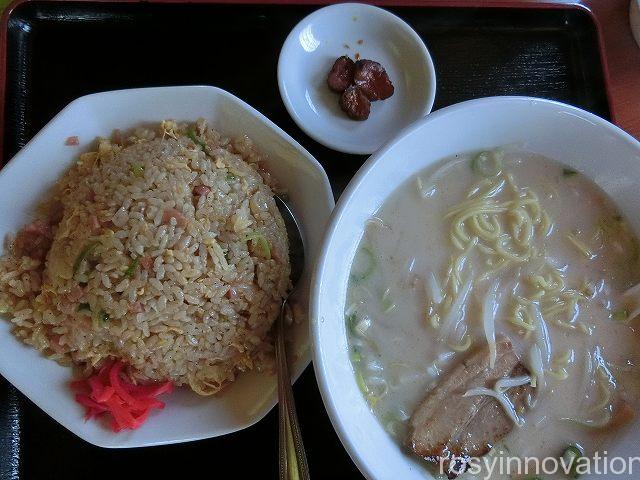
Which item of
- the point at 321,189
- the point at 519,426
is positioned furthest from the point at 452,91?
the point at 519,426

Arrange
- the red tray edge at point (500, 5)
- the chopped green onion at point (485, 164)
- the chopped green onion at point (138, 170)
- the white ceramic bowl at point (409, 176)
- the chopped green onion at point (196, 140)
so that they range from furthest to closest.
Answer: the red tray edge at point (500, 5) → the chopped green onion at point (196, 140) → the chopped green onion at point (138, 170) → the chopped green onion at point (485, 164) → the white ceramic bowl at point (409, 176)

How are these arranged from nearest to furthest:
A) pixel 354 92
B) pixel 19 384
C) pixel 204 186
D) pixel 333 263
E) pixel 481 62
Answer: pixel 333 263
pixel 19 384
pixel 204 186
pixel 354 92
pixel 481 62

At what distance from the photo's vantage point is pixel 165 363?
1756 millimetres

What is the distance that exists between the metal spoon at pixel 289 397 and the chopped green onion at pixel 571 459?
69 centimetres

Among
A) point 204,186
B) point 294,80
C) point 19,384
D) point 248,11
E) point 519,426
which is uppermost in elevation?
point 248,11

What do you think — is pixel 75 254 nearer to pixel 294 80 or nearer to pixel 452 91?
pixel 294 80

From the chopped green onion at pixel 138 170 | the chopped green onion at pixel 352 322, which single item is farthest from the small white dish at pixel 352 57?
the chopped green onion at pixel 352 322

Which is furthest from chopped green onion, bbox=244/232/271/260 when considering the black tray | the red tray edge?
the red tray edge

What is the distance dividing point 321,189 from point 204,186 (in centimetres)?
37

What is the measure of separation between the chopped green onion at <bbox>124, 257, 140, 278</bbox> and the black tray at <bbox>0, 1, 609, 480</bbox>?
576 millimetres

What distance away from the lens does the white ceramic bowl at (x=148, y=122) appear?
170 cm

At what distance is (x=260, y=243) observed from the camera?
1809 millimetres

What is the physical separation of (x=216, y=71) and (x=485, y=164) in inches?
43.3

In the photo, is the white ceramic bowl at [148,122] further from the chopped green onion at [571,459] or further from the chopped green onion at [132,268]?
the chopped green onion at [571,459]
